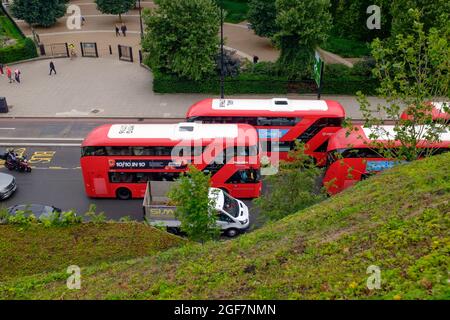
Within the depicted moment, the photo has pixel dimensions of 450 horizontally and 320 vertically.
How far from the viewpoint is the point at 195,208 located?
16.0 meters

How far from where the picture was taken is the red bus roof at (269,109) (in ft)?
83.1

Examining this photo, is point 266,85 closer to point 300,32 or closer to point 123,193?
point 300,32

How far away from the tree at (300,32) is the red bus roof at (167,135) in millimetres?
12917

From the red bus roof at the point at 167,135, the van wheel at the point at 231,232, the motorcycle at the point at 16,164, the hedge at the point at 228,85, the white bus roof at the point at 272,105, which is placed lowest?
the van wheel at the point at 231,232

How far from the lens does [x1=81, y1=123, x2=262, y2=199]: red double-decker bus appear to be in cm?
2247

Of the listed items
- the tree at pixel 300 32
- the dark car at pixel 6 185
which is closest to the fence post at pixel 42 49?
the tree at pixel 300 32

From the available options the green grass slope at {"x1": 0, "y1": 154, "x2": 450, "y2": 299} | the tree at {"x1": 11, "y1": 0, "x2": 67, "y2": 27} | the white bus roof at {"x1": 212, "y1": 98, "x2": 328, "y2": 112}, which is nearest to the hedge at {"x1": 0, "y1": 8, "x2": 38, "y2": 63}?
the tree at {"x1": 11, "y1": 0, "x2": 67, "y2": 27}

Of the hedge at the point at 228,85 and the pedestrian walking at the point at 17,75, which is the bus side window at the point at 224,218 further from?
the pedestrian walking at the point at 17,75

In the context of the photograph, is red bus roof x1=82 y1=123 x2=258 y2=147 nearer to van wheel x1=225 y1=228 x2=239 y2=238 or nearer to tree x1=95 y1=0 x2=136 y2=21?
van wheel x1=225 y1=228 x2=239 y2=238

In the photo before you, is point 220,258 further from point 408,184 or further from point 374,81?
point 374,81

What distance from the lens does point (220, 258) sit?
1273cm

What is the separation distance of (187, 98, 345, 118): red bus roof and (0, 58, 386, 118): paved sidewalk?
693cm
